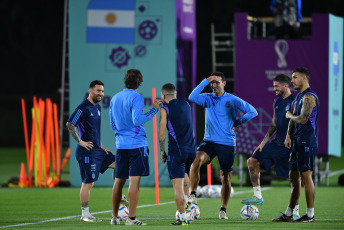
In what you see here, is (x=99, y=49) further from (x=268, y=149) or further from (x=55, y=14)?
(x=55, y=14)

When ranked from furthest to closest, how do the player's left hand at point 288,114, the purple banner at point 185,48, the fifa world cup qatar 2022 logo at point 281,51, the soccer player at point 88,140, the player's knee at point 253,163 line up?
the purple banner at point 185,48 → the fifa world cup qatar 2022 logo at point 281,51 → the player's knee at point 253,163 → the soccer player at point 88,140 → the player's left hand at point 288,114

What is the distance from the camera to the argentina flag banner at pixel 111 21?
19.1 m

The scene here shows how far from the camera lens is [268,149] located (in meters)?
11.7

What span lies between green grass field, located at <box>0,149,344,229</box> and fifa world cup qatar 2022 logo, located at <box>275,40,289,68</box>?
111 inches

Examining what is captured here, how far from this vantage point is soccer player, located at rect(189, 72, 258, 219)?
448 inches

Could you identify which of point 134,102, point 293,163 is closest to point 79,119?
point 134,102

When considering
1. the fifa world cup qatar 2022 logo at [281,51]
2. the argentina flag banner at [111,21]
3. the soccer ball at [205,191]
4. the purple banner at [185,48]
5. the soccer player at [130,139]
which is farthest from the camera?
the purple banner at [185,48]

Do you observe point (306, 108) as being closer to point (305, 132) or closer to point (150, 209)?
point (305, 132)

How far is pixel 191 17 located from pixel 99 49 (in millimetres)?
2570

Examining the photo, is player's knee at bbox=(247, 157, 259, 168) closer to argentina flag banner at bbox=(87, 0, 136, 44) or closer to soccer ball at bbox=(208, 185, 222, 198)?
soccer ball at bbox=(208, 185, 222, 198)

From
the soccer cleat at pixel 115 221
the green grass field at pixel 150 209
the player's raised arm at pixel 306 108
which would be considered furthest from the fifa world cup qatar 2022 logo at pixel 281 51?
the soccer cleat at pixel 115 221

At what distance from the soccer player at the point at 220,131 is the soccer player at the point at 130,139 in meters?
1.22

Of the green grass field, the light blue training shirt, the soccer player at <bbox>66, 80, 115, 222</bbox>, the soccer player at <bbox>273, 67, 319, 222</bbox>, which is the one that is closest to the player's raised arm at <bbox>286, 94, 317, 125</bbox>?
the soccer player at <bbox>273, 67, 319, 222</bbox>

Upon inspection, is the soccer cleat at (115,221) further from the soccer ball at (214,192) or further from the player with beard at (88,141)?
the soccer ball at (214,192)
